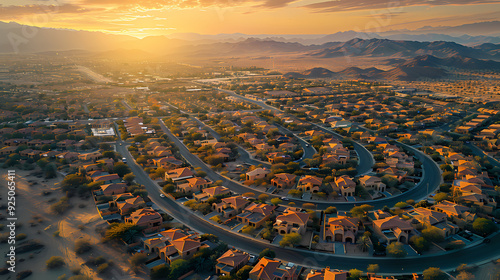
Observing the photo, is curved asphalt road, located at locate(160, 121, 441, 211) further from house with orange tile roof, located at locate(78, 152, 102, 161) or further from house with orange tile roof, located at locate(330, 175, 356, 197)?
house with orange tile roof, located at locate(78, 152, 102, 161)

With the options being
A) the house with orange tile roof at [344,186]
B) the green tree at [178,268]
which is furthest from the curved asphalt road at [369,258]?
the house with orange tile roof at [344,186]

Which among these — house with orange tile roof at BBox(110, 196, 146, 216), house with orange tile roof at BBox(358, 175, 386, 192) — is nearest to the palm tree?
house with orange tile roof at BBox(358, 175, 386, 192)

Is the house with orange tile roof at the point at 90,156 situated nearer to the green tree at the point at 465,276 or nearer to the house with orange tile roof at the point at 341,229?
the house with orange tile roof at the point at 341,229

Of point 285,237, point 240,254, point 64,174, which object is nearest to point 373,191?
point 285,237

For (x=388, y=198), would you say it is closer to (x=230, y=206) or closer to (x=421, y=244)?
(x=421, y=244)

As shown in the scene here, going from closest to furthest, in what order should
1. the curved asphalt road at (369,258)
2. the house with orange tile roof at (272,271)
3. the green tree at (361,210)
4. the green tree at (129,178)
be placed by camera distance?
the house with orange tile roof at (272,271) < the curved asphalt road at (369,258) < the green tree at (361,210) < the green tree at (129,178)

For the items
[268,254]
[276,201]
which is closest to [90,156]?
[276,201]

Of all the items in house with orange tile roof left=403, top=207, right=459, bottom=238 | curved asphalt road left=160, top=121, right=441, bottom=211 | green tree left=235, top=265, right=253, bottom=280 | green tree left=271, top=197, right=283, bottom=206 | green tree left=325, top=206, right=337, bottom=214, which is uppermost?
green tree left=235, top=265, right=253, bottom=280
